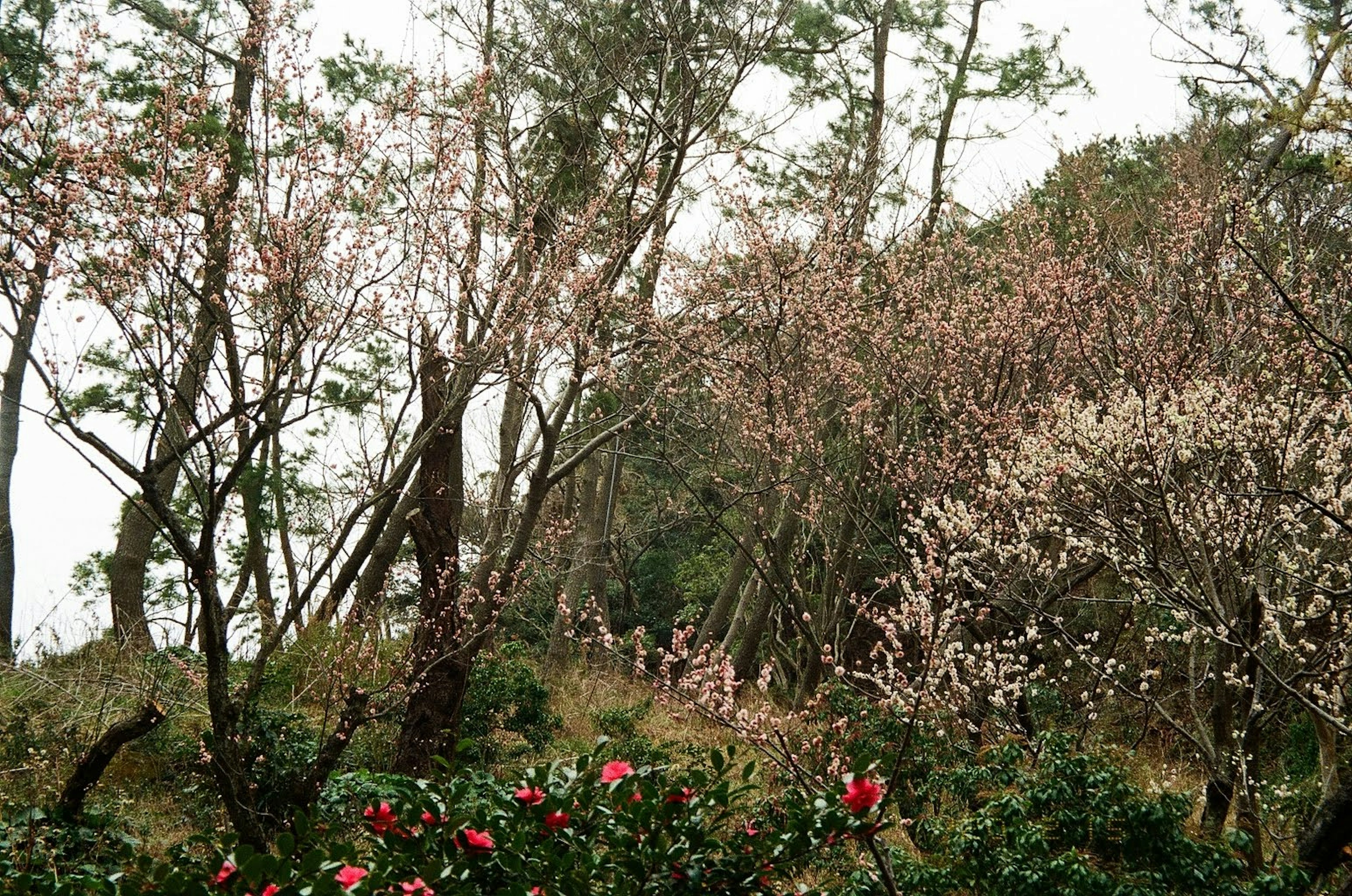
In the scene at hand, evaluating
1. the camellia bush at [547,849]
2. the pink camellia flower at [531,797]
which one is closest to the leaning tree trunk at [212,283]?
the camellia bush at [547,849]

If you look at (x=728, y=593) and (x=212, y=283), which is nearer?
(x=212, y=283)

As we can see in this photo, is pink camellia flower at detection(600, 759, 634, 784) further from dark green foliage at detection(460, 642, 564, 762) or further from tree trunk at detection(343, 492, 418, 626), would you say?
tree trunk at detection(343, 492, 418, 626)

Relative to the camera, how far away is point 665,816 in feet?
7.04

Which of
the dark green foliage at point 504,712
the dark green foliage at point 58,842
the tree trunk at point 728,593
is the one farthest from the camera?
the tree trunk at point 728,593

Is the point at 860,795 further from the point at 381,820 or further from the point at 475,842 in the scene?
the point at 381,820

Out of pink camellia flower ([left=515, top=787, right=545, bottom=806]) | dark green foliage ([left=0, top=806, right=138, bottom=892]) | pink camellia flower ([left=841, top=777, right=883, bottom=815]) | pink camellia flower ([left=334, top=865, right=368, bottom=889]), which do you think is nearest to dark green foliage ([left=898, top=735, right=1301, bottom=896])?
pink camellia flower ([left=841, top=777, right=883, bottom=815])

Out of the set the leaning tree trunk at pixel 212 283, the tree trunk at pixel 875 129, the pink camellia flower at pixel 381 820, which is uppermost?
the tree trunk at pixel 875 129

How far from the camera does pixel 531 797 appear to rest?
230 centimetres

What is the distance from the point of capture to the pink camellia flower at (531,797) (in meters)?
2.30

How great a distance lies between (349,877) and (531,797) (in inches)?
19.0

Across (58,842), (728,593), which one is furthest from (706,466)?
(58,842)

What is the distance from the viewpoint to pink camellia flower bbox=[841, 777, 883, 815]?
7.14ft

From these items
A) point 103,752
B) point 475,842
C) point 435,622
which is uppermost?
point 435,622

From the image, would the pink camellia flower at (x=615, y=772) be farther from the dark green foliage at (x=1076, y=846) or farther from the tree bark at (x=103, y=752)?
the tree bark at (x=103, y=752)
